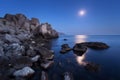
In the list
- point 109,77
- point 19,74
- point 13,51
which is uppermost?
point 13,51

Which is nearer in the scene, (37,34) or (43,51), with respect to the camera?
(43,51)

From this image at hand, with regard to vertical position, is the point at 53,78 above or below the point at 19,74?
below

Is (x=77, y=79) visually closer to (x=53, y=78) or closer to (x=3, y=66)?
(x=53, y=78)

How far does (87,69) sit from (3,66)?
1377 cm

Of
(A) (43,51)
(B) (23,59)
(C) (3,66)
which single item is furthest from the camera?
(A) (43,51)

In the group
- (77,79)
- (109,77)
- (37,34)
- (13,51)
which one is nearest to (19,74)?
(77,79)

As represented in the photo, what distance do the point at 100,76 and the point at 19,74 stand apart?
38.0ft

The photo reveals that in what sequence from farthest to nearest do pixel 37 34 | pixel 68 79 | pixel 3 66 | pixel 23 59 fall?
pixel 37 34, pixel 23 59, pixel 3 66, pixel 68 79

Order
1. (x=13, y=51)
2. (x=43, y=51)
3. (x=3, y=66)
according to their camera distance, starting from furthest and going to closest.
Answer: (x=43, y=51) → (x=13, y=51) → (x=3, y=66)

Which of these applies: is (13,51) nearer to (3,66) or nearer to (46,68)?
(3,66)

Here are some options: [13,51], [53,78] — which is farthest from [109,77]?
[13,51]

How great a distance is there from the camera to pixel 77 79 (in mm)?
15367

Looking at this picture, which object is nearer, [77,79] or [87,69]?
[77,79]

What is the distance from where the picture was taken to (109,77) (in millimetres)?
16094
